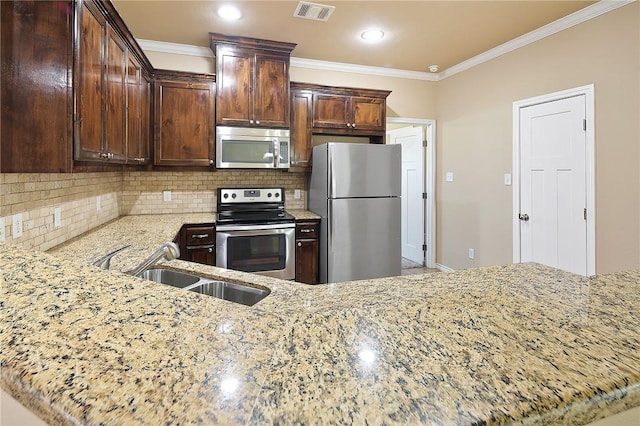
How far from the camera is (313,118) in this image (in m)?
3.79

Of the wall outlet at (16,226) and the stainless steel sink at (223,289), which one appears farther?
the wall outlet at (16,226)

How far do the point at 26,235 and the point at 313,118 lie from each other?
2.79m

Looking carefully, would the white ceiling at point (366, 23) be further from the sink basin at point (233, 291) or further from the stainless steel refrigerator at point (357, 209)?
the sink basin at point (233, 291)

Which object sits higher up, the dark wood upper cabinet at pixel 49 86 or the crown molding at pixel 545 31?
the crown molding at pixel 545 31

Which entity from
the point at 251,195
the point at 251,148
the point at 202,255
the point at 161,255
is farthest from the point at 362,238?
the point at 161,255

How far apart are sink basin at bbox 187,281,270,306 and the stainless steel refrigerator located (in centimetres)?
205

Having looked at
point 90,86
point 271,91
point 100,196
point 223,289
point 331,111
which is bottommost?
point 223,289

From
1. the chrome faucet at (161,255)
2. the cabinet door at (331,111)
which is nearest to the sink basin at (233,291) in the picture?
the chrome faucet at (161,255)

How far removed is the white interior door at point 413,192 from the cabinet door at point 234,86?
251 cm

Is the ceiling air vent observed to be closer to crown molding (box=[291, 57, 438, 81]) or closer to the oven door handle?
crown molding (box=[291, 57, 438, 81])

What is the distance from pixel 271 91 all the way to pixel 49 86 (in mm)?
2230

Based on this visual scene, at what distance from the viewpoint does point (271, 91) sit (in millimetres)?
3500

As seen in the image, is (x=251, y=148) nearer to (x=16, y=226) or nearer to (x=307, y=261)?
(x=307, y=261)

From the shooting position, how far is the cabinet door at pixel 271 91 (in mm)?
3463
